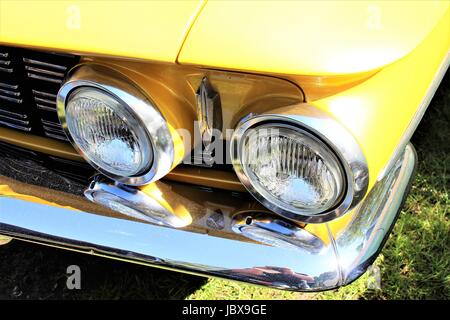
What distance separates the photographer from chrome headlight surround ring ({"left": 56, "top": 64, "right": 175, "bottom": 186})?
138 cm

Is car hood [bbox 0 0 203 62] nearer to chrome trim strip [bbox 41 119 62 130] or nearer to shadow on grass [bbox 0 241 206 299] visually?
chrome trim strip [bbox 41 119 62 130]

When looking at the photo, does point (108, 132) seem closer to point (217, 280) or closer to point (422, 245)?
point (217, 280)

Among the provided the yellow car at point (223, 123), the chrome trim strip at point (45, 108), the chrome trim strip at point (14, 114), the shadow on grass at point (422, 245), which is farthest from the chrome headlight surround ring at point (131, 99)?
the shadow on grass at point (422, 245)

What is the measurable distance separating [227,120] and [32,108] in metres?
0.66

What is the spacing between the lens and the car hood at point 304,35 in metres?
1.26

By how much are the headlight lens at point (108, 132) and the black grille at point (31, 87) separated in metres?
0.14

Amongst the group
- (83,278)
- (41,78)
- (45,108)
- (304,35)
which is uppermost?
(304,35)

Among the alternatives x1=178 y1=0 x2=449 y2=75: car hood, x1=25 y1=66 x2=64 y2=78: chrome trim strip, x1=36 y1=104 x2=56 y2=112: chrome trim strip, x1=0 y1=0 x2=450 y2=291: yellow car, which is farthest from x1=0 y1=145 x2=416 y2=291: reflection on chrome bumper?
x1=178 y1=0 x2=449 y2=75: car hood

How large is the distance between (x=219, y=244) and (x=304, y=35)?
603 millimetres

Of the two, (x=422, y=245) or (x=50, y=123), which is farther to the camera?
(x=422, y=245)

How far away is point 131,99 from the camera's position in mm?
1378

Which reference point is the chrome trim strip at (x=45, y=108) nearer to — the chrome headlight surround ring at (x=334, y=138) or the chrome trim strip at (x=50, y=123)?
the chrome trim strip at (x=50, y=123)

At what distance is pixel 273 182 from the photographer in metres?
1.38

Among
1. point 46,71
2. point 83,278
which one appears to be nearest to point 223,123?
point 46,71
